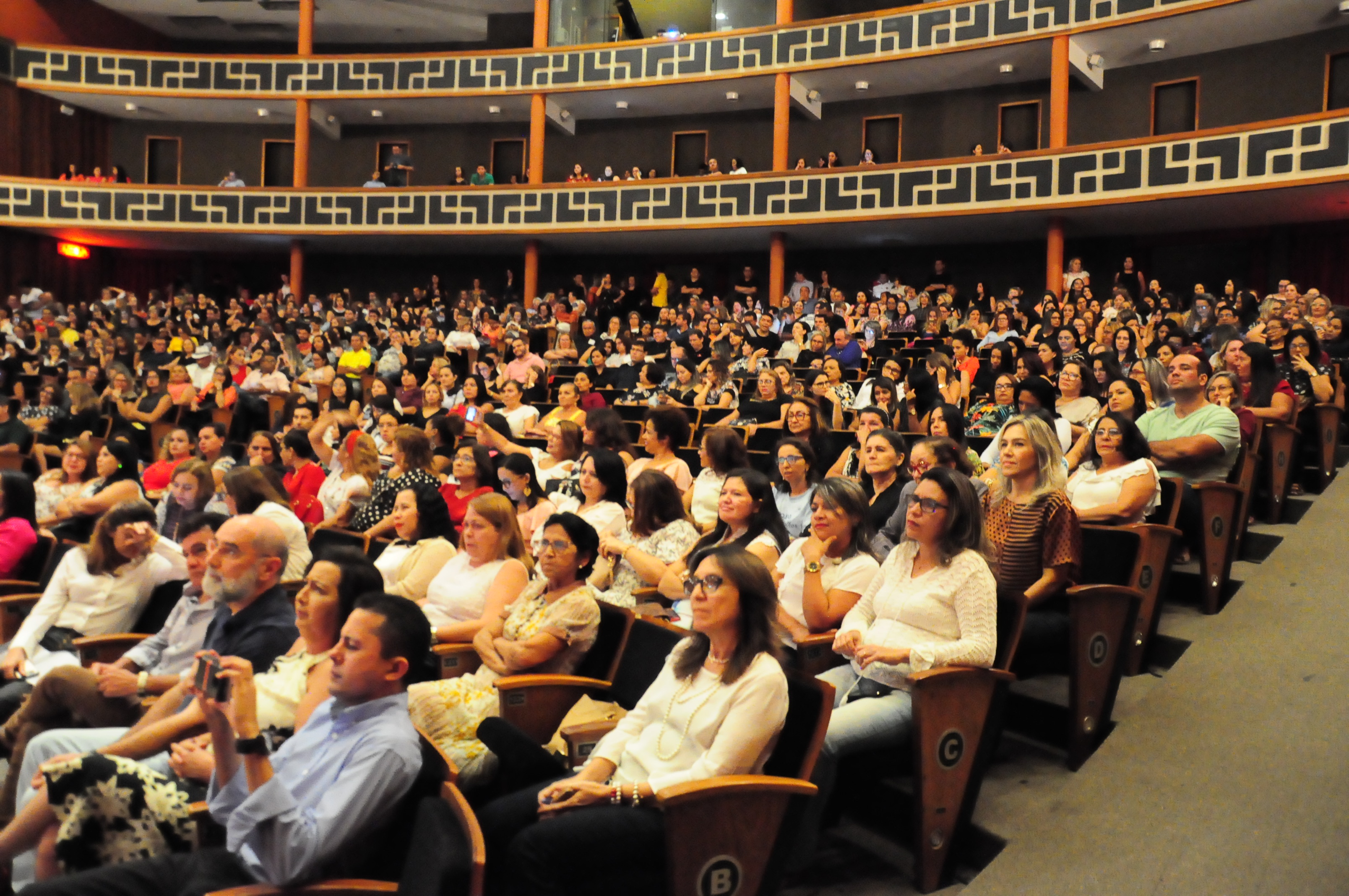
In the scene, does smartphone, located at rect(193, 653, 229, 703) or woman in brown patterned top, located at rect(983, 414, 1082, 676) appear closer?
smartphone, located at rect(193, 653, 229, 703)

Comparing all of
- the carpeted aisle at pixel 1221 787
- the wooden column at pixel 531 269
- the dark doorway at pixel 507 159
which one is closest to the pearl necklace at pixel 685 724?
the carpeted aisle at pixel 1221 787

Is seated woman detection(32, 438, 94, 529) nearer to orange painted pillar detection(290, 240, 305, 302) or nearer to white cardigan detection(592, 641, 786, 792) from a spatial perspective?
white cardigan detection(592, 641, 786, 792)

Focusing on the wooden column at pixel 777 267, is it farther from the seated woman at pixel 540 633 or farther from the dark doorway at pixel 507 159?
the seated woman at pixel 540 633

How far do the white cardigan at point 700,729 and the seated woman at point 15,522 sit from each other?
254 cm

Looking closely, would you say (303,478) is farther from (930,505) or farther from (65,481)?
(930,505)

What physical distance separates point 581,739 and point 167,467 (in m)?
4.00

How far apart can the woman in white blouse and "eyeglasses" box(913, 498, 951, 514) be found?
2114 millimetres

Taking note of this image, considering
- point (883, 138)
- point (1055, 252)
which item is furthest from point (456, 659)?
point (883, 138)

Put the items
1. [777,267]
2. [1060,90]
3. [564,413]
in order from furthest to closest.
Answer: [777,267] → [1060,90] → [564,413]

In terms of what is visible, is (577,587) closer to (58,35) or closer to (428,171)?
(428,171)

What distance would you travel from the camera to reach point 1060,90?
34.3 feet

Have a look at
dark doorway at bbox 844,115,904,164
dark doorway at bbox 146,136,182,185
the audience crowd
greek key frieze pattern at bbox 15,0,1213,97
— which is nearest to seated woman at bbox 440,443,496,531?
the audience crowd

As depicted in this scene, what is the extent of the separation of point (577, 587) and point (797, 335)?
6.45 m

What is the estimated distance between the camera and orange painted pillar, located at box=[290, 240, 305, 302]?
1389 cm
